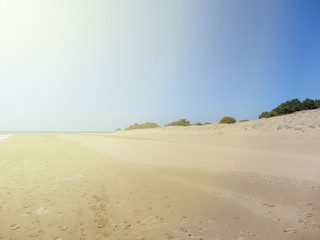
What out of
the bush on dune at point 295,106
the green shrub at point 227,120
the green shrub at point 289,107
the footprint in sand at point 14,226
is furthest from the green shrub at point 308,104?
the footprint in sand at point 14,226

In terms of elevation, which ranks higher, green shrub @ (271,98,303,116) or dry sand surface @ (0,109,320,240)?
green shrub @ (271,98,303,116)

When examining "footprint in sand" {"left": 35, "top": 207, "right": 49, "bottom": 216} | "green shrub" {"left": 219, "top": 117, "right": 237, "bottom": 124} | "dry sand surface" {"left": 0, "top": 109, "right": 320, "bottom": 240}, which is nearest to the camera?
"dry sand surface" {"left": 0, "top": 109, "right": 320, "bottom": 240}

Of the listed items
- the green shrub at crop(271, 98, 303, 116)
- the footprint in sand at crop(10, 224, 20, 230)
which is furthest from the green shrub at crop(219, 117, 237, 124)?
the footprint in sand at crop(10, 224, 20, 230)

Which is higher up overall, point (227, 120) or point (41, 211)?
point (227, 120)

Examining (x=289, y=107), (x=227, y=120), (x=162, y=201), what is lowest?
(x=162, y=201)

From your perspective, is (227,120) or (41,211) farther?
(227,120)

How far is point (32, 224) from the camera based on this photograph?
12.6ft

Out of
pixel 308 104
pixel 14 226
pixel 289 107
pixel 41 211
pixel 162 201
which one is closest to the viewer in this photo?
pixel 14 226

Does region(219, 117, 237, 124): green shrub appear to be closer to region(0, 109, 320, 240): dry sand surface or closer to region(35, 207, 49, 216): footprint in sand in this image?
region(0, 109, 320, 240): dry sand surface

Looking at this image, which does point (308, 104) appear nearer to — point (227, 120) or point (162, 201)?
point (227, 120)

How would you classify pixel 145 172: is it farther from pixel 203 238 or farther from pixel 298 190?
pixel 298 190

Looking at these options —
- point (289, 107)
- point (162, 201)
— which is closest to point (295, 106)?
point (289, 107)

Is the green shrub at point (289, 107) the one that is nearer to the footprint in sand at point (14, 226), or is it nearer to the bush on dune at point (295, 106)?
the bush on dune at point (295, 106)

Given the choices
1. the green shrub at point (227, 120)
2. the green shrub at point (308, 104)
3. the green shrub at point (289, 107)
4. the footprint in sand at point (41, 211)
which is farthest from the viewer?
the green shrub at point (289, 107)
